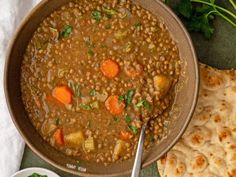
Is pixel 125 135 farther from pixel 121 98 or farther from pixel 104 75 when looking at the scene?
pixel 104 75

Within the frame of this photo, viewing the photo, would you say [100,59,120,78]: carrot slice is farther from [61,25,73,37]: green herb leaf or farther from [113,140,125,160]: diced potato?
[113,140,125,160]: diced potato

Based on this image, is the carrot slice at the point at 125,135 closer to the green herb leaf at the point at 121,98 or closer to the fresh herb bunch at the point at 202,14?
the green herb leaf at the point at 121,98

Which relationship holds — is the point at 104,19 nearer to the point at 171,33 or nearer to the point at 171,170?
the point at 171,33

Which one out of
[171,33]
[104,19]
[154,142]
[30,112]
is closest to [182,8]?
[171,33]

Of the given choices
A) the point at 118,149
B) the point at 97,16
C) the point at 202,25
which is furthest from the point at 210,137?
the point at 97,16

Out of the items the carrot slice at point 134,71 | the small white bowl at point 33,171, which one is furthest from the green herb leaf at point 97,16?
the small white bowl at point 33,171

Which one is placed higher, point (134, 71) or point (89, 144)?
point (134, 71)
